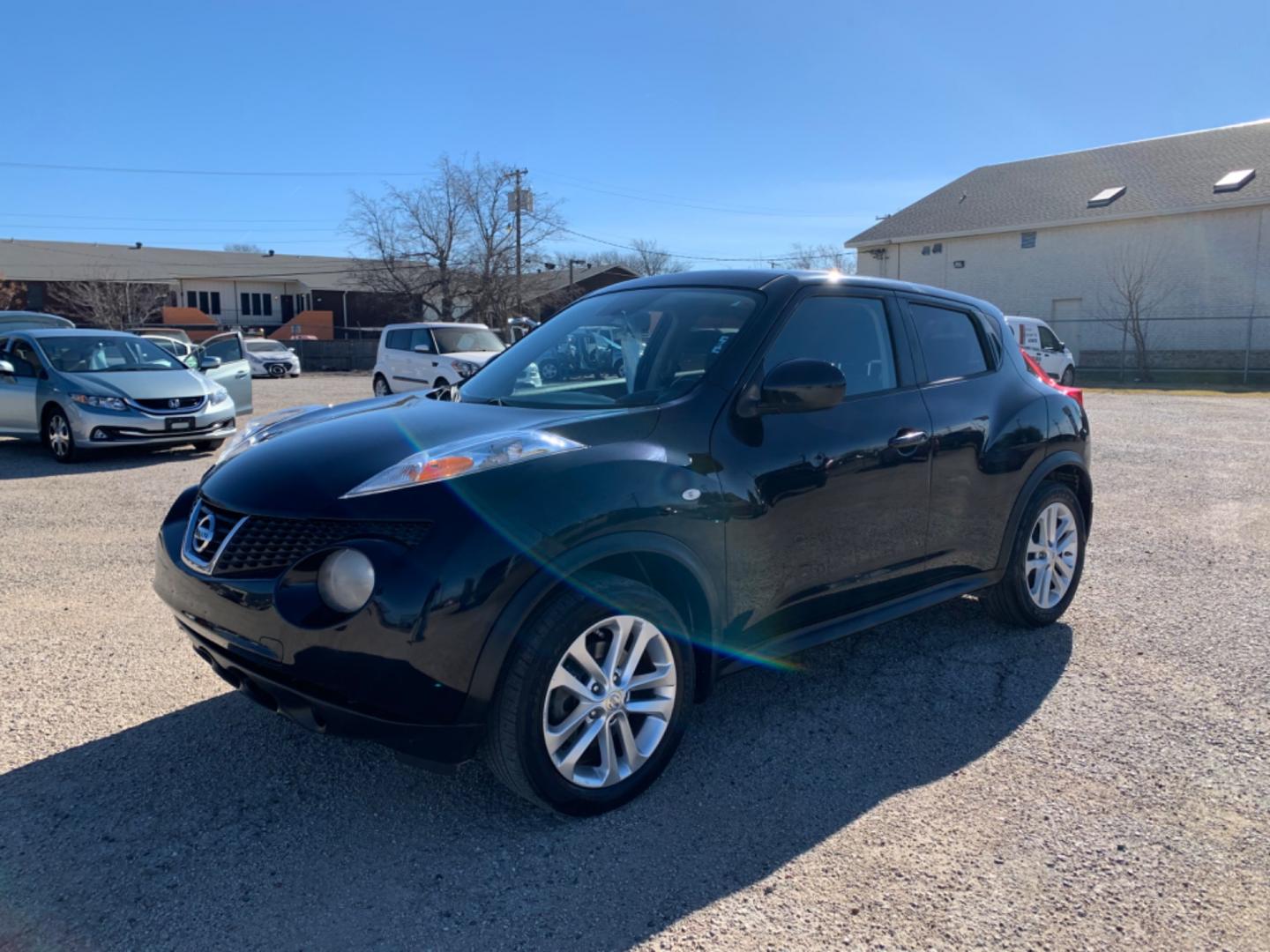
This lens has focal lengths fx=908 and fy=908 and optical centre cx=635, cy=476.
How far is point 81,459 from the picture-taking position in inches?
416

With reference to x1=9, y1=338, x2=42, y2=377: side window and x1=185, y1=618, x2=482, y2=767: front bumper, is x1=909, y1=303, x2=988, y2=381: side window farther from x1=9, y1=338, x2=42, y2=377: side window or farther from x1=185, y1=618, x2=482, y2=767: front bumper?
x1=9, y1=338, x2=42, y2=377: side window

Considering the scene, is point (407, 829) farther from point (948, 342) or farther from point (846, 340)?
point (948, 342)

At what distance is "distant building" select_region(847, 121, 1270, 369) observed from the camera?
29062 millimetres

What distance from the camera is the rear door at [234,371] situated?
44.3ft

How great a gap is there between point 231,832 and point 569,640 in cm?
124

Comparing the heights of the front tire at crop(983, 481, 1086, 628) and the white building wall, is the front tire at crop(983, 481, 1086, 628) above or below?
below

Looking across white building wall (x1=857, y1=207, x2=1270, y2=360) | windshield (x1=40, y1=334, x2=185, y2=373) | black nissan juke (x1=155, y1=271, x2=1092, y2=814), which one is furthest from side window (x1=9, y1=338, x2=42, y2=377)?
white building wall (x1=857, y1=207, x2=1270, y2=360)

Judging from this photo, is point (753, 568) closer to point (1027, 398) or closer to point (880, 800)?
point (880, 800)

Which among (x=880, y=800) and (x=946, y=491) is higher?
(x=946, y=491)

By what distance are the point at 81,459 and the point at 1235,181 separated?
33047 millimetres

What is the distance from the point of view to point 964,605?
5230mm

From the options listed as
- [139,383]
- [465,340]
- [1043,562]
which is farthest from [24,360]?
[1043,562]

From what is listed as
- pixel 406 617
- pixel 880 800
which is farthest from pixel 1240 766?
pixel 406 617

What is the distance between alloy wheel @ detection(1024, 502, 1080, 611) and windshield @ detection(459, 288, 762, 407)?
2.14 meters
